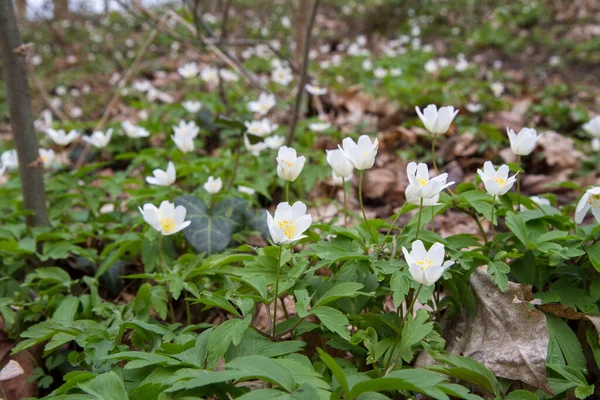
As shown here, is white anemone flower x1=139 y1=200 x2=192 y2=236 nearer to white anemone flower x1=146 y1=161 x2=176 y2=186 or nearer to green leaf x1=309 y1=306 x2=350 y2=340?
white anemone flower x1=146 y1=161 x2=176 y2=186

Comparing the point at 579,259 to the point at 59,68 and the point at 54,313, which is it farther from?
the point at 59,68

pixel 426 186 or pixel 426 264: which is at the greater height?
pixel 426 186

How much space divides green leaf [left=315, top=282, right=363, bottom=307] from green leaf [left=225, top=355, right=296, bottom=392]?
32 centimetres

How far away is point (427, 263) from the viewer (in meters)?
1.50

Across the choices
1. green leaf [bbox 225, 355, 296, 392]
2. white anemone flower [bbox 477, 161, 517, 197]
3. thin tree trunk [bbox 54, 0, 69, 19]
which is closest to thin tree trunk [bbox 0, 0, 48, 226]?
green leaf [bbox 225, 355, 296, 392]

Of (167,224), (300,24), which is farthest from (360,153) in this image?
(300,24)

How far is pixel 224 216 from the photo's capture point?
2434 mm

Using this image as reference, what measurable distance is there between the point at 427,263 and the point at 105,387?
3.35 ft

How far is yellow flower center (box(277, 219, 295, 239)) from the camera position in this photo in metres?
1.58

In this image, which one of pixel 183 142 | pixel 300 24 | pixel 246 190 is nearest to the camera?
pixel 183 142

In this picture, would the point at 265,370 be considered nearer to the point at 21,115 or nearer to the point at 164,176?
the point at 164,176

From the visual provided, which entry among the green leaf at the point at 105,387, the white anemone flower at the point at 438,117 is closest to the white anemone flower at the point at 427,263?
the white anemone flower at the point at 438,117

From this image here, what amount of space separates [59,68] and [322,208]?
379 inches

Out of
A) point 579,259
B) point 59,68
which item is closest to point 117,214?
point 579,259
